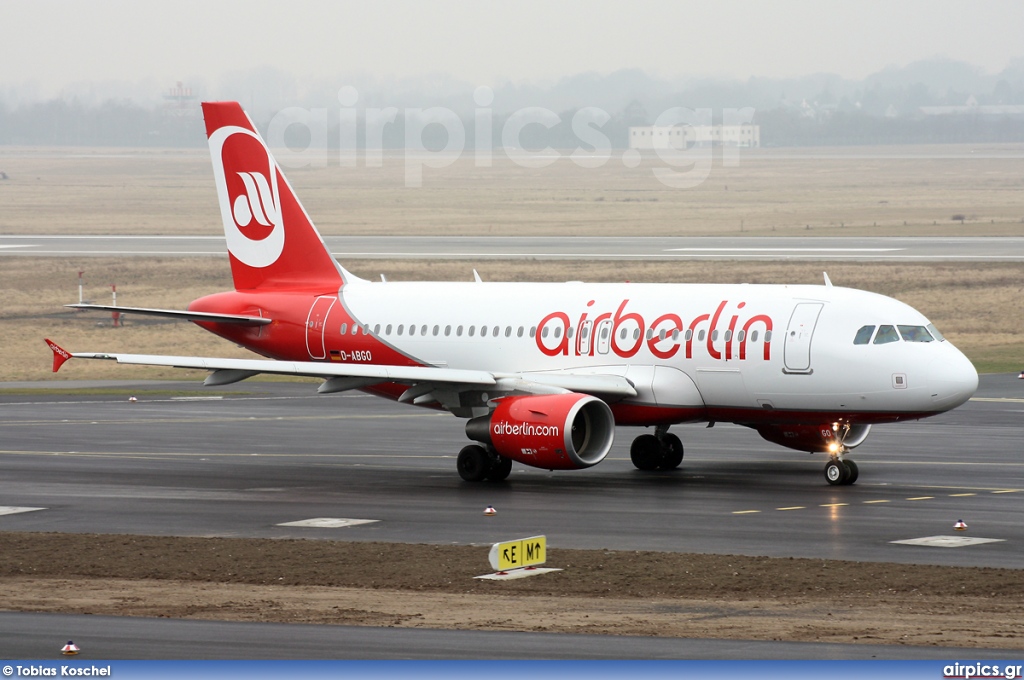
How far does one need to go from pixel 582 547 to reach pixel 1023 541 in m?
7.26

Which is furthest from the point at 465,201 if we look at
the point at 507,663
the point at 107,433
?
the point at 507,663

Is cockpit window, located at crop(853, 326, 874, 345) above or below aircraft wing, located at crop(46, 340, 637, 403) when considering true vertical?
above

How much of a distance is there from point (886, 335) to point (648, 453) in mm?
6526

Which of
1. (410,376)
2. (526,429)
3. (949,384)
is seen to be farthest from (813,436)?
(410,376)

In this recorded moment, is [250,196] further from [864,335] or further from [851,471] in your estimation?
[851,471]

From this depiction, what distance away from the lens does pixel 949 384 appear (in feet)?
109

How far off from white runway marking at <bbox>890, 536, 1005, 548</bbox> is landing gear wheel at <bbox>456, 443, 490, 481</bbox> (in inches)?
442

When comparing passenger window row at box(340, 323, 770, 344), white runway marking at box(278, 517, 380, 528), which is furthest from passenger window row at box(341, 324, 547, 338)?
white runway marking at box(278, 517, 380, 528)

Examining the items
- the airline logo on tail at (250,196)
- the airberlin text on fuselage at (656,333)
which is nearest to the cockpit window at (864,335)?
the airberlin text on fuselage at (656,333)

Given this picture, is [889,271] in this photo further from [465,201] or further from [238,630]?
[465,201]

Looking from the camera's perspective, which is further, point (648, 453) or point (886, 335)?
point (648, 453)

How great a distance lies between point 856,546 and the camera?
2664 cm

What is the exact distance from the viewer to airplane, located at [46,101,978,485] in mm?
33969

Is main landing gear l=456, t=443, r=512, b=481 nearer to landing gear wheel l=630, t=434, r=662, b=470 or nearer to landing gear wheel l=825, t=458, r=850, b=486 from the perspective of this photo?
landing gear wheel l=630, t=434, r=662, b=470
